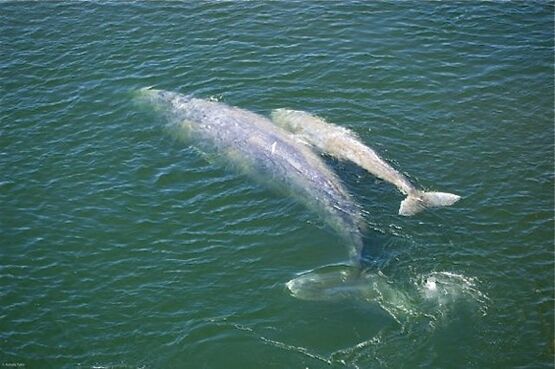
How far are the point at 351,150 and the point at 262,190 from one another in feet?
16.4

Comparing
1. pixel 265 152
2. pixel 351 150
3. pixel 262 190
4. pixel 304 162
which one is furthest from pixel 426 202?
pixel 265 152

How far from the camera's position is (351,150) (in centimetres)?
3156

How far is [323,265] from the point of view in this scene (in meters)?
26.5

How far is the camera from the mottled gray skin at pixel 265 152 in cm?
2852

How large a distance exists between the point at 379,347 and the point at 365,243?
17.3 feet

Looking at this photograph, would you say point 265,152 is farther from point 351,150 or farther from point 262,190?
point 351,150

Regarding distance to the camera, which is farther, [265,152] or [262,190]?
[265,152]

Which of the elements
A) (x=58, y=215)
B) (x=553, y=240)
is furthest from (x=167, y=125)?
(x=553, y=240)

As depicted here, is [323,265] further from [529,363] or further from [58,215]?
[58,215]

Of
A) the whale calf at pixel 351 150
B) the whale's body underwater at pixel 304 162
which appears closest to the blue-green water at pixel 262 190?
the whale's body underwater at pixel 304 162

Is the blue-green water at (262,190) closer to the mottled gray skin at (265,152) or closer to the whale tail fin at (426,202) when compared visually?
the whale tail fin at (426,202)

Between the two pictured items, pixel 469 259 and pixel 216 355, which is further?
pixel 469 259

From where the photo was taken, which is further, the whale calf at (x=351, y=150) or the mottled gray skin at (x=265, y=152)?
the mottled gray skin at (x=265, y=152)

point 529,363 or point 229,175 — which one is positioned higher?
point 229,175
